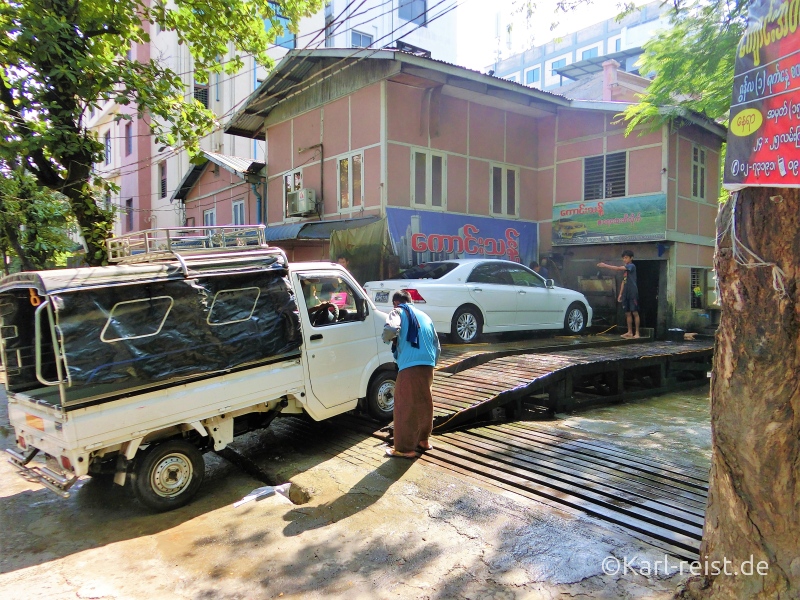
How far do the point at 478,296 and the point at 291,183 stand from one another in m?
8.42

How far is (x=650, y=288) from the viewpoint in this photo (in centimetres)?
1459

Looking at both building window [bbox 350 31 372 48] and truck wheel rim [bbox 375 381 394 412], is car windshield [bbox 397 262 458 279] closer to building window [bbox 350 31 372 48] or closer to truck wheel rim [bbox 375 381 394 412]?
truck wheel rim [bbox 375 381 394 412]

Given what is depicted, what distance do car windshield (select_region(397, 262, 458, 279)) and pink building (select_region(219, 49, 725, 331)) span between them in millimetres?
2089

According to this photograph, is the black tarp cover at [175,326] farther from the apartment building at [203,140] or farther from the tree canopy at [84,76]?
the apartment building at [203,140]

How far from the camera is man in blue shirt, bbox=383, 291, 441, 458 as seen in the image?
5.39m

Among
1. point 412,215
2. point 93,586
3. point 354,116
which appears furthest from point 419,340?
point 354,116

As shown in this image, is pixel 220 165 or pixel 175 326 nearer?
pixel 175 326

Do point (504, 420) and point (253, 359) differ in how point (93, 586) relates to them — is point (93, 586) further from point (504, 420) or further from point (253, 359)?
point (504, 420)

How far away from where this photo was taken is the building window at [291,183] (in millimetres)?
15438

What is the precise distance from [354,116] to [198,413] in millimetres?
10379

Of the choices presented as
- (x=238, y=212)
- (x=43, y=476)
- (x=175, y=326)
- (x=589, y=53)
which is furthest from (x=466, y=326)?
(x=589, y=53)

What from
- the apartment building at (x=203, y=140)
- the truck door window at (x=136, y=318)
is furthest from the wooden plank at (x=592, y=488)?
the apartment building at (x=203, y=140)

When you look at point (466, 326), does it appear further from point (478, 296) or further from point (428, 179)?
point (428, 179)

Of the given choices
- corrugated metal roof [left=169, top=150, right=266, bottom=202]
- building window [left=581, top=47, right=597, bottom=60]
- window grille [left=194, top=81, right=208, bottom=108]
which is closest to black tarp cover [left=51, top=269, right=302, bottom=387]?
corrugated metal roof [left=169, top=150, right=266, bottom=202]
